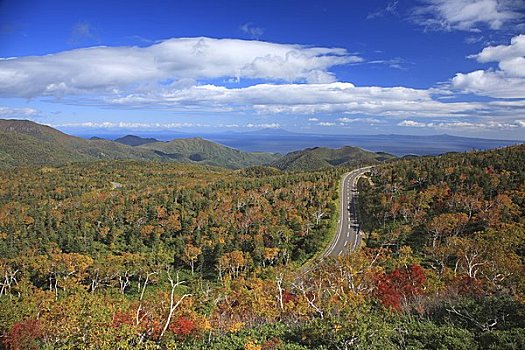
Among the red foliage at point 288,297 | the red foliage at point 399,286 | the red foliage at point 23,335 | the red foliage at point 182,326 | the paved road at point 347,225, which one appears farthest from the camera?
the paved road at point 347,225

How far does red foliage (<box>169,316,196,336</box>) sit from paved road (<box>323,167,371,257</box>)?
127 feet

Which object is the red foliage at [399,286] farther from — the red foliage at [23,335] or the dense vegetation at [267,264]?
the red foliage at [23,335]

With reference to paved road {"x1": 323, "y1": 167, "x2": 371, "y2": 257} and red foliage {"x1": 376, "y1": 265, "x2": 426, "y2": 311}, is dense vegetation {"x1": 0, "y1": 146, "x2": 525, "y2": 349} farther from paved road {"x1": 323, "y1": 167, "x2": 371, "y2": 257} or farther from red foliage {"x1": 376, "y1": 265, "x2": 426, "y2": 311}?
paved road {"x1": 323, "y1": 167, "x2": 371, "y2": 257}

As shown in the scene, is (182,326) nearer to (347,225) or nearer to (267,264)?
(267,264)

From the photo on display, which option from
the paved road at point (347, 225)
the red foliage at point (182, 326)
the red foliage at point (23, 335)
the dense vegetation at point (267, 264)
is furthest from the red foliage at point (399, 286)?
the red foliage at point (23, 335)

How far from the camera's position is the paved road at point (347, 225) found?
65562mm

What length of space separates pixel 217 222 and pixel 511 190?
57917 mm

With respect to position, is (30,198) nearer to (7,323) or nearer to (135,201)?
(135,201)

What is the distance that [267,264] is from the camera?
66.9 meters

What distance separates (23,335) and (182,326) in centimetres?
960

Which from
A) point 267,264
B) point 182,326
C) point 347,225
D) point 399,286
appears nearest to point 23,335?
point 182,326

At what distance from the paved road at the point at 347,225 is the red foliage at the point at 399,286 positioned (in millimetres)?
23772

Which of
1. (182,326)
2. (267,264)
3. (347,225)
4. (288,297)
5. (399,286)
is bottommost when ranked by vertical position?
(267,264)

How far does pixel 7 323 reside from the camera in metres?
25.9
